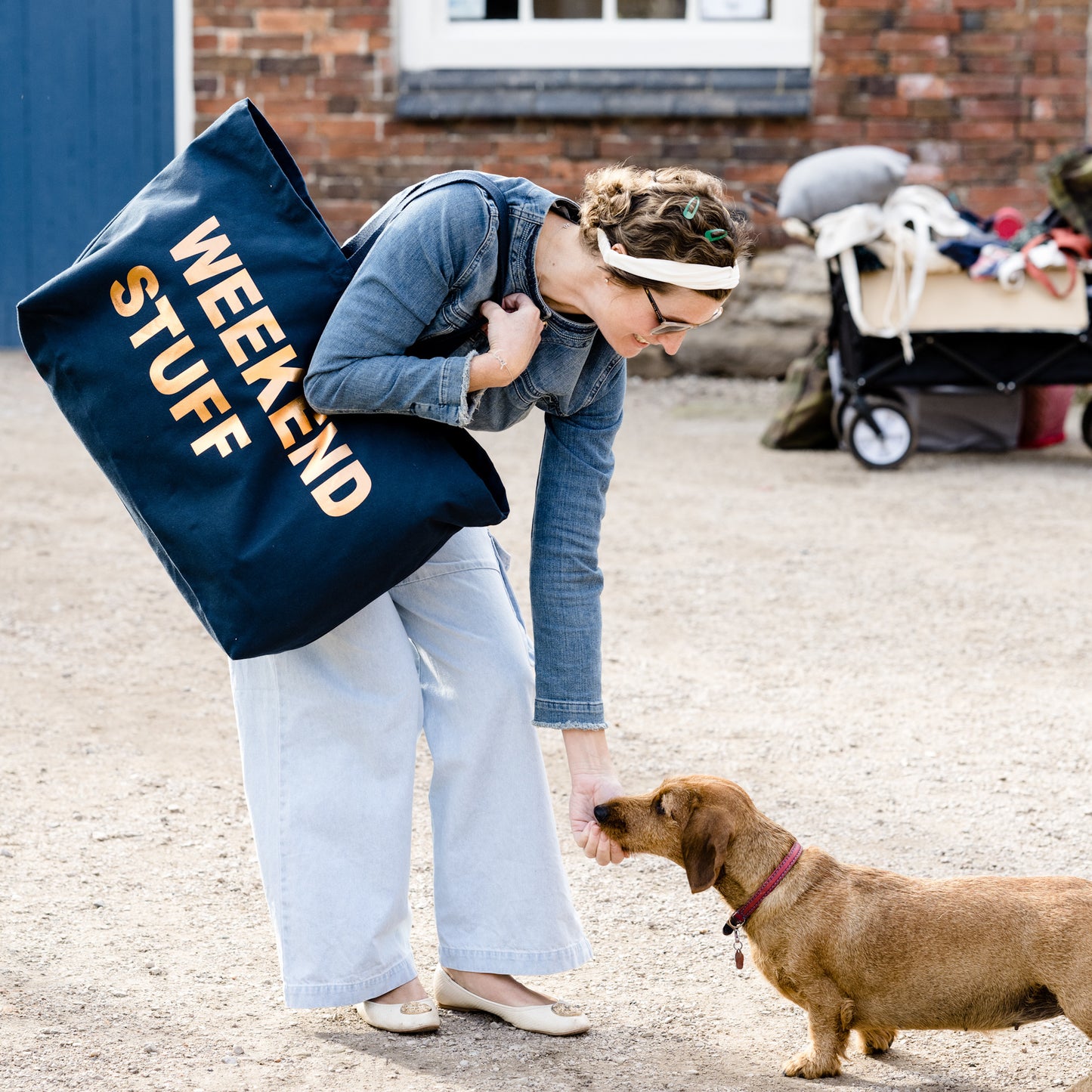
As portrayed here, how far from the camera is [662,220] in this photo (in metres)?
2.20

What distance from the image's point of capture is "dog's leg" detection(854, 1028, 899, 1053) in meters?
2.50

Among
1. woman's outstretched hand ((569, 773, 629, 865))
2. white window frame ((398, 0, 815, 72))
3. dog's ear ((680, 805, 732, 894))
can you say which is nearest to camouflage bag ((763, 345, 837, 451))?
white window frame ((398, 0, 815, 72))

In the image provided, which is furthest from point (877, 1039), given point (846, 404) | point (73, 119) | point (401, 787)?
point (73, 119)

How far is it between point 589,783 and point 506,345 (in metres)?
0.74

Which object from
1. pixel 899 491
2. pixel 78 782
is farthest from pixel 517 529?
pixel 78 782

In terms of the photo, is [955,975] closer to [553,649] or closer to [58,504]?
[553,649]

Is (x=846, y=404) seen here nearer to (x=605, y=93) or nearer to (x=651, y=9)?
(x=605, y=93)

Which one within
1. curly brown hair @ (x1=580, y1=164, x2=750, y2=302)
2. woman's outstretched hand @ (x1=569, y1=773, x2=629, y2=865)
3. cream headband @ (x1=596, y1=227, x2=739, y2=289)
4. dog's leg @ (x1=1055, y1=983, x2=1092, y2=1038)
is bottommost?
dog's leg @ (x1=1055, y1=983, x2=1092, y2=1038)

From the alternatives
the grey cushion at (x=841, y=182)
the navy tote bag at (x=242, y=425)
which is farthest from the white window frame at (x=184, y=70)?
the navy tote bag at (x=242, y=425)

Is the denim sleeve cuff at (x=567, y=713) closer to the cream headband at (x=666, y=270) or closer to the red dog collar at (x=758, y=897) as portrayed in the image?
the red dog collar at (x=758, y=897)

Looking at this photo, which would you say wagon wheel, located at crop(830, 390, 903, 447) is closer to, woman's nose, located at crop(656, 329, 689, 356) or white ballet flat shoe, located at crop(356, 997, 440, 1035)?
woman's nose, located at crop(656, 329, 689, 356)

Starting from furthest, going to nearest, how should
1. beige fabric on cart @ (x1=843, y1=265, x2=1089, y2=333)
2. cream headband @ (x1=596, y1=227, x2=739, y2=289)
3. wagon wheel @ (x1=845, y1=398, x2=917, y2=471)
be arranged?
wagon wheel @ (x1=845, y1=398, x2=917, y2=471) → beige fabric on cart @ (x1=843, y1=265, x2=1089, y2=333) → cream headband @ (x1=596, y1=227, x2=739, y2=289)

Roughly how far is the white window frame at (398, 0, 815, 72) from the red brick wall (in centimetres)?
26

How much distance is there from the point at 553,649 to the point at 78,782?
5.10 feet
